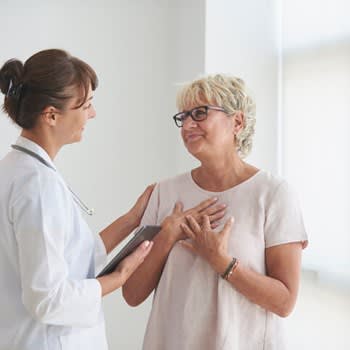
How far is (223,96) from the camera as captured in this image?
5.74ft

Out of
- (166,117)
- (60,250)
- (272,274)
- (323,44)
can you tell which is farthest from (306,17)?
(60,250)

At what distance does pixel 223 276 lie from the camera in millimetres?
1610

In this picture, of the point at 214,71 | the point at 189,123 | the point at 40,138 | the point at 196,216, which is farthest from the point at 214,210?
the point at 214,71

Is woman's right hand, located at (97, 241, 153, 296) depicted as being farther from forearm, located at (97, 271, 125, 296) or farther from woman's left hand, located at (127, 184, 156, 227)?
woman's left hand, located at (127, 184, 156, 227)

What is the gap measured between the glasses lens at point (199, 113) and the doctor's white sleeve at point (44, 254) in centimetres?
56

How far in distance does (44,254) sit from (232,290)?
62cm

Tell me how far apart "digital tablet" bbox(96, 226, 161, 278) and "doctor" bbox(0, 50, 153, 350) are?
27 mm

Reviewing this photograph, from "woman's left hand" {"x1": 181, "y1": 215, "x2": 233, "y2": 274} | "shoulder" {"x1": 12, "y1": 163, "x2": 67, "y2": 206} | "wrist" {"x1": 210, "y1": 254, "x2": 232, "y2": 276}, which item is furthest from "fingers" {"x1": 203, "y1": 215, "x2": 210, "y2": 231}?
"shoulder" {"x1": 12, "y1": 163, "x2": 67, "y2": 206}

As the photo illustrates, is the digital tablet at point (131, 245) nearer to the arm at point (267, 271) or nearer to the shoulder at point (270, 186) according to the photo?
the arm at point (267, 271)

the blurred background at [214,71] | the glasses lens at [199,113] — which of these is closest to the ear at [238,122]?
the glasses lens at [199,113]

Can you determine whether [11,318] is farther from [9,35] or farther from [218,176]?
[9,35]

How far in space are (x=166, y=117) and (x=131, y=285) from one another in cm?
157

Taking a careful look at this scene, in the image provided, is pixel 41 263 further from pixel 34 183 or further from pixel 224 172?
pixel 224 172

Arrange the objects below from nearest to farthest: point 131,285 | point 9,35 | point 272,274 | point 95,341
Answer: point 95,341
point 272,274
point 131,285
point 9,35
